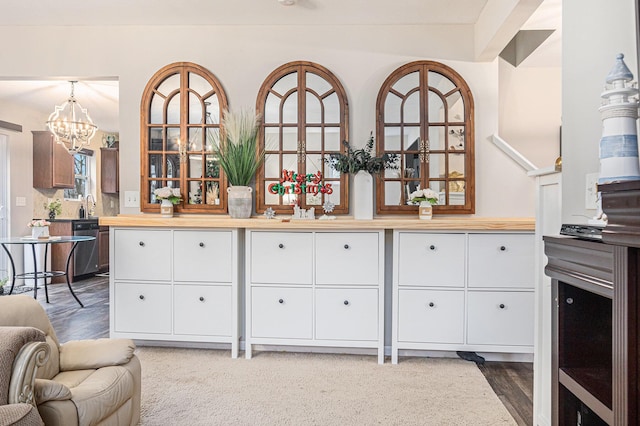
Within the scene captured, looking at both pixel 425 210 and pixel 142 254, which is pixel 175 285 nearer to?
pixel 142 254

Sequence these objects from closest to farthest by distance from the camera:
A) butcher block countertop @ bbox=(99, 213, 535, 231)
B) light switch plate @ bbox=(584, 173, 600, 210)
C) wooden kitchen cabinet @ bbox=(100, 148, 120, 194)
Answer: light switch plate @ bbox=(584, 173, 600, 210), butcher block countertop @ bbox=(99, 213, 535, 231), wooden kitchen cabinet @ bbox=(100, 148, 120, 194)

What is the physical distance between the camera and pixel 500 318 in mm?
2885

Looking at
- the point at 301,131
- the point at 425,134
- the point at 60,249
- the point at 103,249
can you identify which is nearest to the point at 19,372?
the point at 301,131

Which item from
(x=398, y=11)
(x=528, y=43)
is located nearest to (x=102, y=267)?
(x=398, y=11)

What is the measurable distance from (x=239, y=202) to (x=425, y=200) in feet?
4.69

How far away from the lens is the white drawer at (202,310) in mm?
3027

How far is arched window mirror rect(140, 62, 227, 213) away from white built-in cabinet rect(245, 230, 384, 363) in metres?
0.72

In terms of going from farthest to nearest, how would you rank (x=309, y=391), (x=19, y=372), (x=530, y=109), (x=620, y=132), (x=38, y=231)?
(x=38, y=231) < (x=530, y=109) < (x=309, y=391) < (x=19, y=372) < (x=620, y=132)

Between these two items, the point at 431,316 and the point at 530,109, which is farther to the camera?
the point at 530,109

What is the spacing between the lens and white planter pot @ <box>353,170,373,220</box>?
3135mm

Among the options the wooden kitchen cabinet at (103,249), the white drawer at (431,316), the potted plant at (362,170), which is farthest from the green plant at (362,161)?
the wooden kitchen cabinet at (103,249)

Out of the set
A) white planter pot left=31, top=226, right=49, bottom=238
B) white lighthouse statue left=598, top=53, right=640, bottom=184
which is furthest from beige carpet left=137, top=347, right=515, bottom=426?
white planter pot left=31, top=226, right=49, bottom=238

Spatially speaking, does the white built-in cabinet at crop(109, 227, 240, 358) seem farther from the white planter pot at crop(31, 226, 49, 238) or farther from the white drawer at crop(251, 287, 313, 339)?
the white planter pot at crop(31, 226, 49, 238)

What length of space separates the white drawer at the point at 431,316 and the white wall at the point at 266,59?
0.82 m
